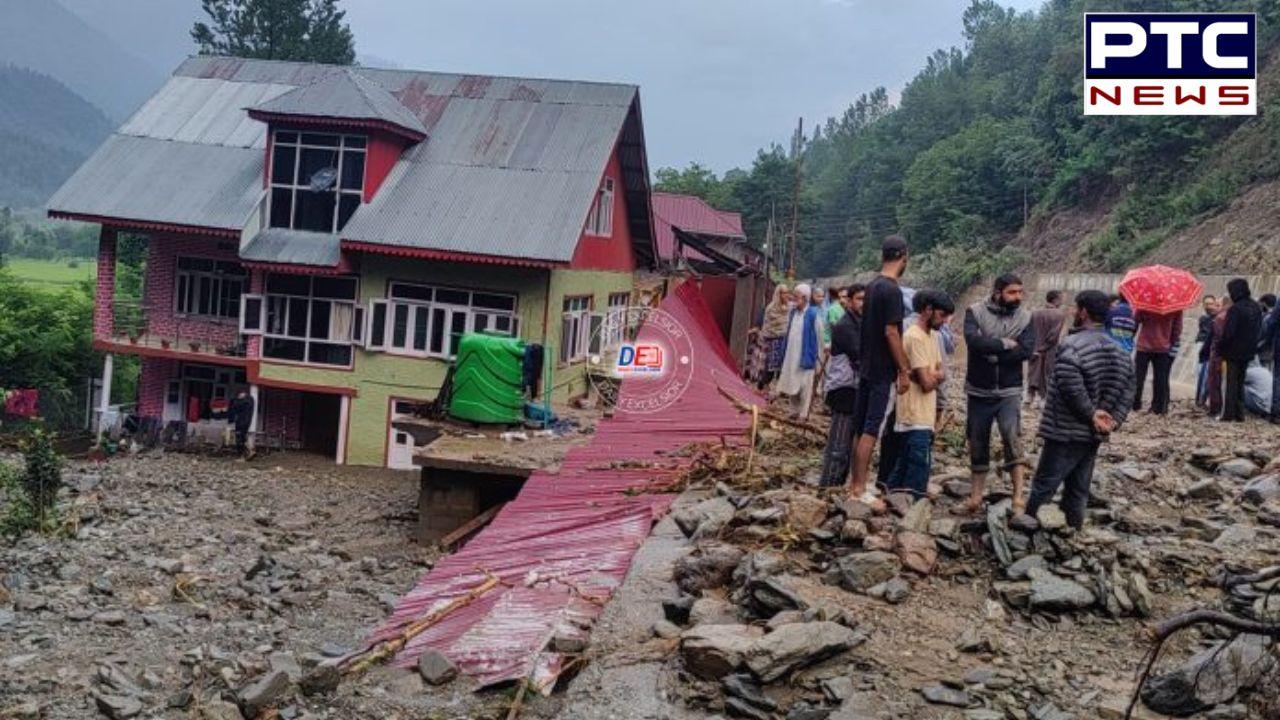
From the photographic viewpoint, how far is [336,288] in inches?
814

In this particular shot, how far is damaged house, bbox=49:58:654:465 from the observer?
19969 mm

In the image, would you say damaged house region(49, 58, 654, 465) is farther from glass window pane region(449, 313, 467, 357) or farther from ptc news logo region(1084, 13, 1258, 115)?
ptc news logo region(1084, 13, 1258, 115)

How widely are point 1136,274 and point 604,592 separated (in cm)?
883

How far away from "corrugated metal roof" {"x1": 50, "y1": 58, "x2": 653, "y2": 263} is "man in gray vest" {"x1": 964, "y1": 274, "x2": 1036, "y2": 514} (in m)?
12.2

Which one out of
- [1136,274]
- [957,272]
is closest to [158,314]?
[1136,274]

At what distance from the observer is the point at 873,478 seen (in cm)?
873

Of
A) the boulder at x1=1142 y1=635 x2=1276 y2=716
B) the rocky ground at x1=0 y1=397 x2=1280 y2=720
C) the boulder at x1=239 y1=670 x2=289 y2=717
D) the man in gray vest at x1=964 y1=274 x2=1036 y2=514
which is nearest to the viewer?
the boulder at x1=1142 y1=635 x2=1276 y2=716

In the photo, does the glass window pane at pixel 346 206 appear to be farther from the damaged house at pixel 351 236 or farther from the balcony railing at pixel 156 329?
the balcony railing at pixel 156 329

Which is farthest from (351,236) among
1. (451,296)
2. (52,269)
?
(52,269)

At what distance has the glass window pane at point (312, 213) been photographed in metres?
20.6

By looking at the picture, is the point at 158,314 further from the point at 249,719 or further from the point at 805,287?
the point at 249,719

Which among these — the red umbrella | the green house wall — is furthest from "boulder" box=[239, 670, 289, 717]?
the green house wall

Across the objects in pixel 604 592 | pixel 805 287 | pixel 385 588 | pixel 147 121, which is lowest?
pixel 385 588

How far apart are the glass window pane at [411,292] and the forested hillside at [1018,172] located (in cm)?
2217
